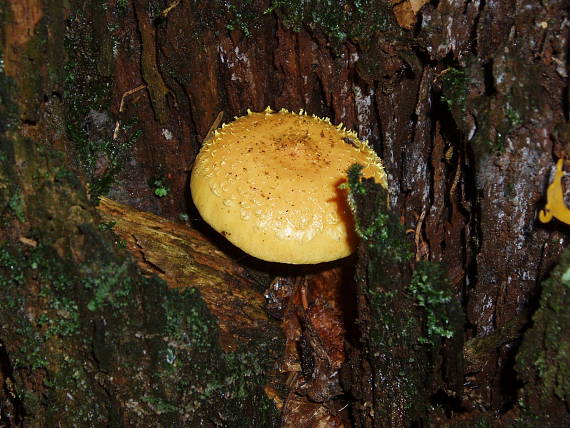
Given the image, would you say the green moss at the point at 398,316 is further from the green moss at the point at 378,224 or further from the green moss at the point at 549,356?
the green moss at the point at 549,356

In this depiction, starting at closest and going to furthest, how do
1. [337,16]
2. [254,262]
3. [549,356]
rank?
[549,356] → [337,16] → [254,262]

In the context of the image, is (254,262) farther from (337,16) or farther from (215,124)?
(337,16)

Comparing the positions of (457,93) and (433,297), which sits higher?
(457,93)

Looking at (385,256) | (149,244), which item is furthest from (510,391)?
(149,244)

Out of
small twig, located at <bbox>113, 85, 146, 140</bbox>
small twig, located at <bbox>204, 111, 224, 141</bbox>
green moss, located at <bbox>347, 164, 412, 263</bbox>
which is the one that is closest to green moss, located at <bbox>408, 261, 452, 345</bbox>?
green moss, located at <bbox>347, 164, 412, 263</bbox>

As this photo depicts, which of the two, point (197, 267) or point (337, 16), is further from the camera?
point (197, 267)

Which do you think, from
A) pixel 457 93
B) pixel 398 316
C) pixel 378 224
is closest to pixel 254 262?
pixel 398 316
